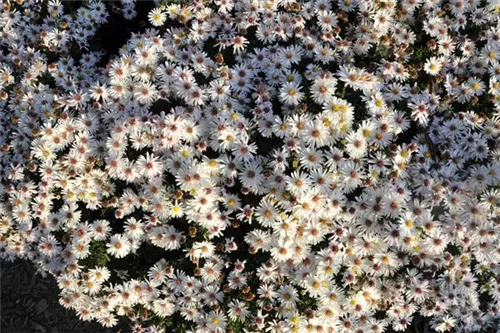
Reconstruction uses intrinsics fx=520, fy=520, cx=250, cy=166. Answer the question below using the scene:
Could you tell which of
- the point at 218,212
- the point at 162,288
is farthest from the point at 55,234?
the point at 218,212

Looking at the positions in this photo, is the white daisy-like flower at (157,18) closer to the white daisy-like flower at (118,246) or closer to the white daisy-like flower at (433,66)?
the white daisy-like flower at (118,246)

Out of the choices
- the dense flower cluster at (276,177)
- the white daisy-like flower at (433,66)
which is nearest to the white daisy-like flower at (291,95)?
the dense flower cluster at (276,177)

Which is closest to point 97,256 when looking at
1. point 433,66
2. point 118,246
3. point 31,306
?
point 118,246

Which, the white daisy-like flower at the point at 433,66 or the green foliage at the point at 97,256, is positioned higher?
the white daisy-like flower at the point at 433,66

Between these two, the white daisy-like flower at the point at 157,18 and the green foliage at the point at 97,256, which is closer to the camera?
the green foliage at the point at 97,256

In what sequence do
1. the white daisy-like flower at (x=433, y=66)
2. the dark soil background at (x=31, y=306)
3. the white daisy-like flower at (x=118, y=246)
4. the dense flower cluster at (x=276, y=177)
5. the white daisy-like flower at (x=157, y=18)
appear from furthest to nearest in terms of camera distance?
the dark soil background at (x=31, y=306)
the white daisy-like flower at (x=157, y=18)
the white daisy-like flower at (x=433, y=66)
the white daisy-like flower at (x=118, y=246)
the dense flower cluster at (x=276, y=177)

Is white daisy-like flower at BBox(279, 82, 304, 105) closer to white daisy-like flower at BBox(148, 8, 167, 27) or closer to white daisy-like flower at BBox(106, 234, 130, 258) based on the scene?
white daisy-like flower at BBox(148, 8, 167, 27)

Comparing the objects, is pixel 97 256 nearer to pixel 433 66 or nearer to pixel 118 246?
pixel 118 246

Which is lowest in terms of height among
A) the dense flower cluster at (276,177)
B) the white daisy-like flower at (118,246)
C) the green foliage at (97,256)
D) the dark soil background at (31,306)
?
the dark soil background at (31,306)
